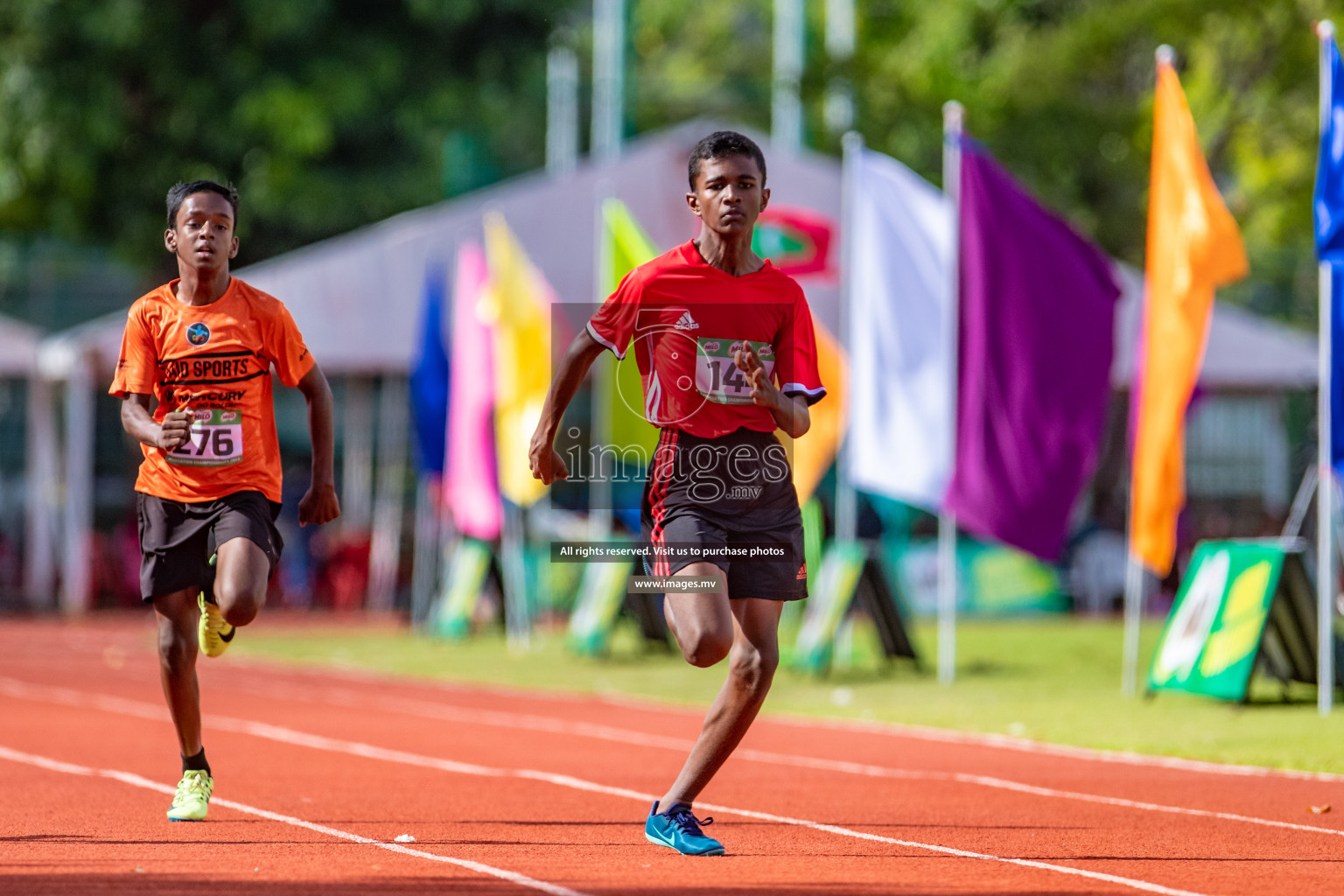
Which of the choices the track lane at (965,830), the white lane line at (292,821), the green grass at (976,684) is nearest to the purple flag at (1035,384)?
the green grass at (976,684)

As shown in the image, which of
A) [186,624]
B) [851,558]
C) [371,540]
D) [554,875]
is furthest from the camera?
[371,540]

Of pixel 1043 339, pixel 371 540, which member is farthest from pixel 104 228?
pixel 1043 339

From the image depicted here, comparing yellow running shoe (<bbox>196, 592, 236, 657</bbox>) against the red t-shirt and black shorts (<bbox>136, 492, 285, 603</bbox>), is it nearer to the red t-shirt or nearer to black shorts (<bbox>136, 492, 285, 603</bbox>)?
black shorts (<bbox>136, 492, 285, 603</bbox>)

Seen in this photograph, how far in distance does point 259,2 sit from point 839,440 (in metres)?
15.6

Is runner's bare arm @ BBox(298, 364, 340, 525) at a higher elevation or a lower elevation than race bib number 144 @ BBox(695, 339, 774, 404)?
lower

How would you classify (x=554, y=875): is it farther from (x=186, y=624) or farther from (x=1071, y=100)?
(x=1071, y=100)

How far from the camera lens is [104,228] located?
29.4m

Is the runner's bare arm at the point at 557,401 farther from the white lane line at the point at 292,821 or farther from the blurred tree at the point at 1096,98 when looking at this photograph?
the blurred tree at the point at 1096,98

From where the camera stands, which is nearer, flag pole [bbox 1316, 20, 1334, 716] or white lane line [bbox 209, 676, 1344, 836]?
white lane line [bbox 209, 676, 1344, 836]

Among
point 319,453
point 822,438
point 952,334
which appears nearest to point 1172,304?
point 952,334

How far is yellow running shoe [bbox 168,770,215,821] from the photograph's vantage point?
7.22 m

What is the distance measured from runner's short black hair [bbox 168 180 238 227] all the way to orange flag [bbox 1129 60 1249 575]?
294 inches

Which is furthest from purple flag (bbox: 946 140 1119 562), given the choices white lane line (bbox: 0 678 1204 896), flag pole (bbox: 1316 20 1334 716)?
white lane line (bbox: 0 678 1204 896)

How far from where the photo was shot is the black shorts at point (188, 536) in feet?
23.0
